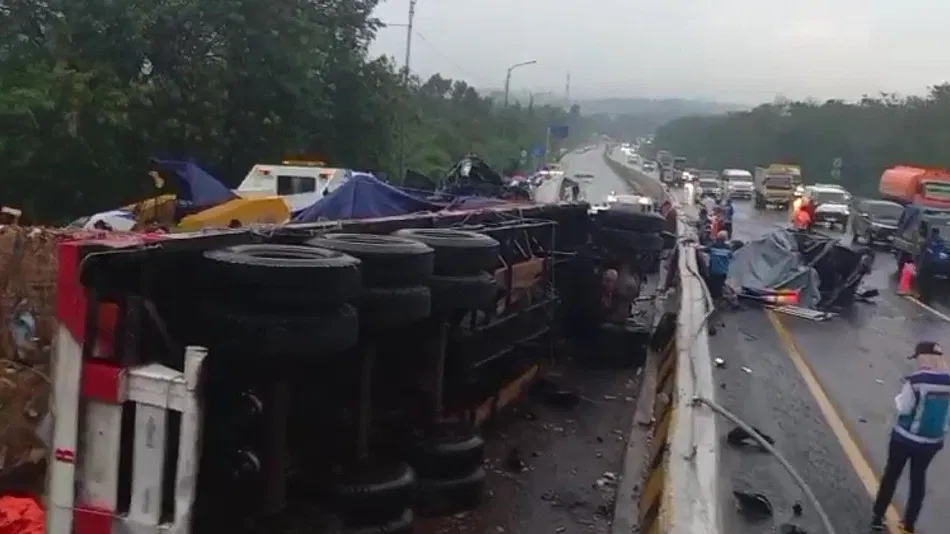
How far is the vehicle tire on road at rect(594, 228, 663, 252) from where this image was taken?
36.6 feet

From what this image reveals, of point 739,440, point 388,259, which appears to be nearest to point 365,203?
point 739,440

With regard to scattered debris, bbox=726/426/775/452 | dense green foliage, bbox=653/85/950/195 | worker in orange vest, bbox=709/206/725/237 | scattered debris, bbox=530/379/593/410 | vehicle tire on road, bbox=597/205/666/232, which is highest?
dense green foliage, bbox=653/85/950/195

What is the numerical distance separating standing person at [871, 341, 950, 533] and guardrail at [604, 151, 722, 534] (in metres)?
1.60

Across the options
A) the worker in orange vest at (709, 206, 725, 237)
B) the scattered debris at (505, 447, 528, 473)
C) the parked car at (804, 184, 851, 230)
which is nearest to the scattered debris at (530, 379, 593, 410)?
the scattered debris at (505, 447, 528, 473)

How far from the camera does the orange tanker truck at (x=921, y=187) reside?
133 ft

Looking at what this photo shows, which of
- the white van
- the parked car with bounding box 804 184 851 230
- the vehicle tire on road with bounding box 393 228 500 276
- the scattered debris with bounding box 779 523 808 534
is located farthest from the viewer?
the parked car with bounding box 804 184 851 230

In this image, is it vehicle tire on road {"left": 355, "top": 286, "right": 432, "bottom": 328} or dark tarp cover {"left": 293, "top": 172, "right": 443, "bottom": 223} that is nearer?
vehicle tire on road {"left": 355, "top": 286, "right": 432, "bottom": 328}

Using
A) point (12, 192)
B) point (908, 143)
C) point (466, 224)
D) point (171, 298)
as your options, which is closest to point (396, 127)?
point (12, 192)

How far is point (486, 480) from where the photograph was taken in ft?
21.7

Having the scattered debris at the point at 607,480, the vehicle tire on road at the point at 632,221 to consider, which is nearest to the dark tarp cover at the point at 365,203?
the vehicle tire on road at the point at 632,221

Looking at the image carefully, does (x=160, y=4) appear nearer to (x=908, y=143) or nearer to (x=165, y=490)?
(x=165, y=490)

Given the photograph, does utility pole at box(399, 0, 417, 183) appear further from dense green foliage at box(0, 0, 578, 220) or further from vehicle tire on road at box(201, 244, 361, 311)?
A: vehicle tire on road at box(201, 244, 361, 311)

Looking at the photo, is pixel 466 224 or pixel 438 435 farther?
pixel 466 224

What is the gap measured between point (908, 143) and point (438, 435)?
84.7 metres
